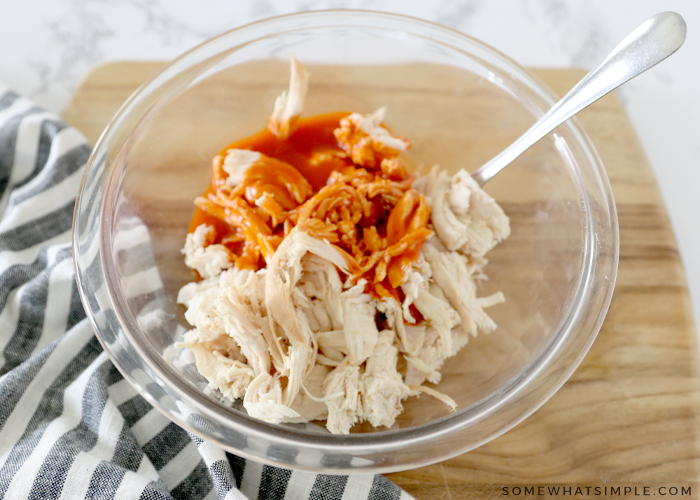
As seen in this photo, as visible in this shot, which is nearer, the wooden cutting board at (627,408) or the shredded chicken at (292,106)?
the wooden cutting board at (627,408)

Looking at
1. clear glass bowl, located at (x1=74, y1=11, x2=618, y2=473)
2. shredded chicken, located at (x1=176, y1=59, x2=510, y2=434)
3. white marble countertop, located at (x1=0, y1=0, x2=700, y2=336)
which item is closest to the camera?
clear glass bowl, located at (x1=74, y1=11, x2=618, y2=473)

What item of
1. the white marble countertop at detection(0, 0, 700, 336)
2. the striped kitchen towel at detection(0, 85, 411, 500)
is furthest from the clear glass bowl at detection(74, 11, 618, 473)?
the white marble countertop at detection(0, 0, 700, 336)

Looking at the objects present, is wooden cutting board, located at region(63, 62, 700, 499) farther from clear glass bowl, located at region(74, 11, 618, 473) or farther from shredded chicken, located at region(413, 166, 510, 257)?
shredded chicken, located at region(413, 166, 510, 257)

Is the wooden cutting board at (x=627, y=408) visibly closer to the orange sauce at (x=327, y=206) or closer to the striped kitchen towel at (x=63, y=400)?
the striped kitchen towel at (x=63, y=400)

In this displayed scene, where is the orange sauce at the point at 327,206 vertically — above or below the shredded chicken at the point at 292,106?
below

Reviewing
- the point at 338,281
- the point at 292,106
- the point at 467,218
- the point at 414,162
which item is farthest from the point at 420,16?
the point at 338,281

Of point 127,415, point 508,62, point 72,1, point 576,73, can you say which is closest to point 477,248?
point 508,62

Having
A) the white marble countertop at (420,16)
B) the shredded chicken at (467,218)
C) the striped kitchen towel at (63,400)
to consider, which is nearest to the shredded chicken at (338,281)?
the shredded chicken at (467,218)
